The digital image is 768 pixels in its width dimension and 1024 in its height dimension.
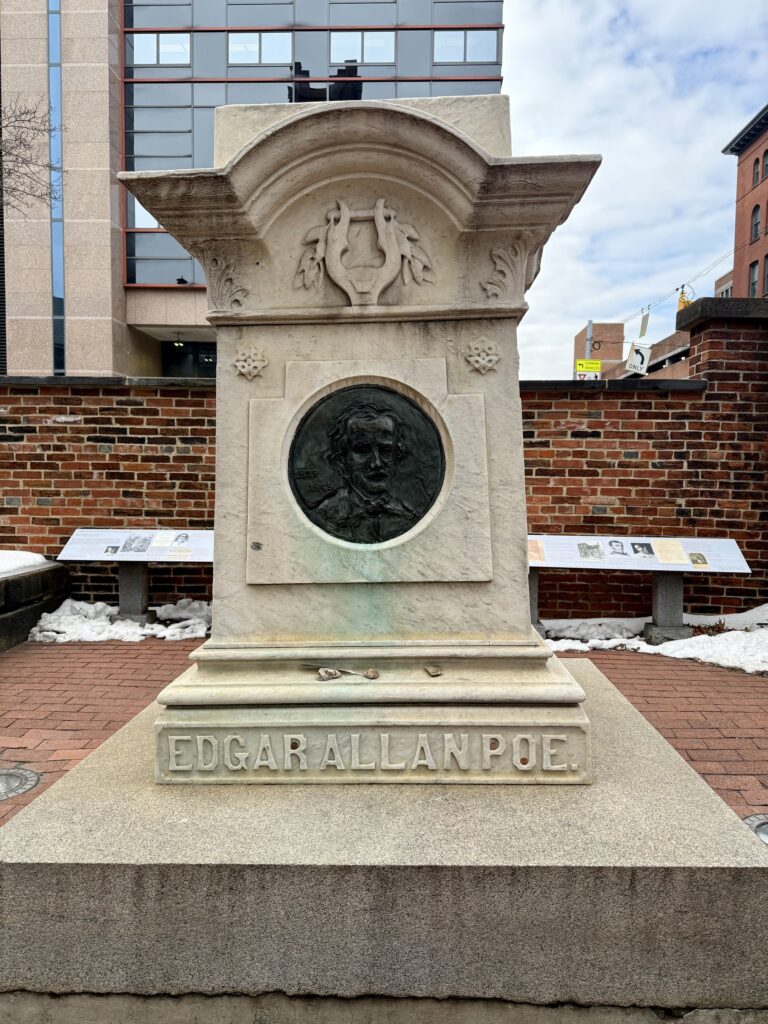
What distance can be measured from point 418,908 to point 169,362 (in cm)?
1917

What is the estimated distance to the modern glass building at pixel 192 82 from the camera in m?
16.1

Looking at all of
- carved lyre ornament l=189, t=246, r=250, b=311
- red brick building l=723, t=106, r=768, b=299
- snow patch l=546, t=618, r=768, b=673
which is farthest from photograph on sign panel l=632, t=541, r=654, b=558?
red brick building l=723, t=106, r=768, b=299

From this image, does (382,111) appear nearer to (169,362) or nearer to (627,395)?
(627,395)

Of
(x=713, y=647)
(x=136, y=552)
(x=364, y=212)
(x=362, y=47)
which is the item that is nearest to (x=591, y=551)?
(x=713, y=647)

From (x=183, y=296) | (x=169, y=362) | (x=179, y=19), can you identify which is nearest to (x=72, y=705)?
(x=183, y=296)

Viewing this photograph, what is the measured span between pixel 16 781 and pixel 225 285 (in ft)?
8.13

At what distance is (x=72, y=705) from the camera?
13.8ft

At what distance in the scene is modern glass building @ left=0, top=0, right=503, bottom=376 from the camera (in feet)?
52.9

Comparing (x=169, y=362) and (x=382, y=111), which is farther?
(x=169, y=362)

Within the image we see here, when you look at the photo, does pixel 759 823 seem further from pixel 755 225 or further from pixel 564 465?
pixel 755 225

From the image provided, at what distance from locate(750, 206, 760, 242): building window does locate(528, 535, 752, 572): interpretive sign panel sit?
3913cm

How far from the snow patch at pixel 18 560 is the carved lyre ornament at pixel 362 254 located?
4869mm

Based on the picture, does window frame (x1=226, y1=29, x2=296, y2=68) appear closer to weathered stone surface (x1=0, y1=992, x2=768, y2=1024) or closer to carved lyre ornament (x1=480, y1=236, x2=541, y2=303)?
carved lyre ornament (x1=480, y1=236, x2=541, y2=303)

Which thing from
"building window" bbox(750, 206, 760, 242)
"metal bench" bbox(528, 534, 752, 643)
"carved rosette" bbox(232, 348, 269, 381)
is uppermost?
"building window" bbox(750, 206, 760, 242)
